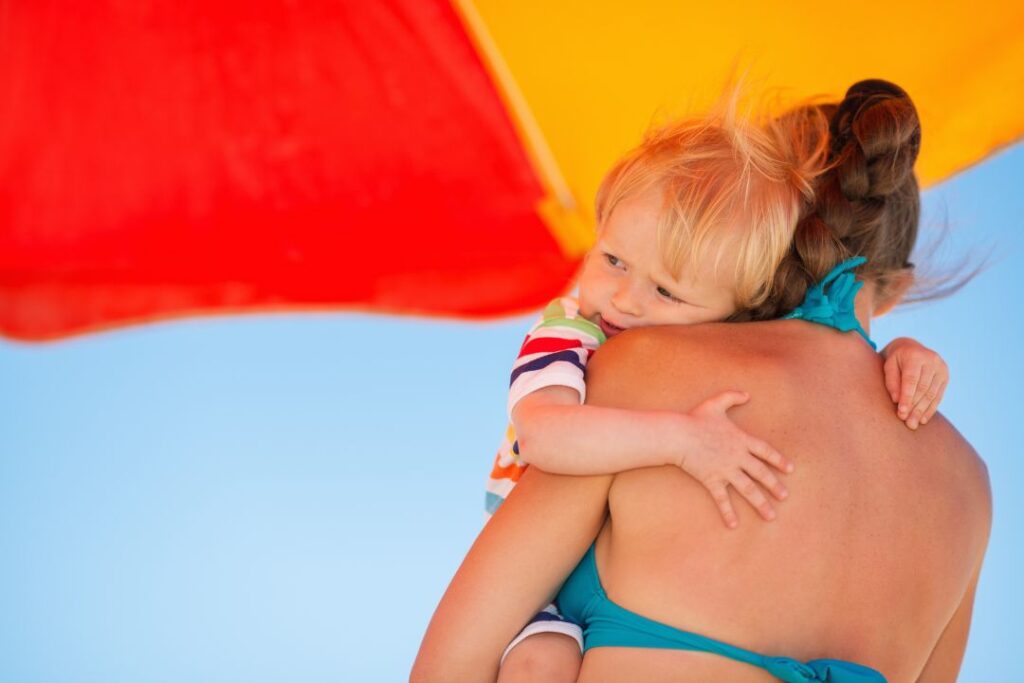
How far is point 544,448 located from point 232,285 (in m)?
2.57

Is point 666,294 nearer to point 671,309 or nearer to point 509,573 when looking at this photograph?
point 671,309

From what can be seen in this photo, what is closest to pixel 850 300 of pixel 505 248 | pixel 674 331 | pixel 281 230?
pixel 674 331

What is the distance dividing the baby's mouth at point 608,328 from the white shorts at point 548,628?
36 centimetres

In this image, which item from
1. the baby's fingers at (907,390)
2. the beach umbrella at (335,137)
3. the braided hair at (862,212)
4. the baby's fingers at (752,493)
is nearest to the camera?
the baby's fingers at (752,493)

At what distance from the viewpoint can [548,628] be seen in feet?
3.96

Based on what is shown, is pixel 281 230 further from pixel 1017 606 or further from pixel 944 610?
pixel 944 610

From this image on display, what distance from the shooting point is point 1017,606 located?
361 cm

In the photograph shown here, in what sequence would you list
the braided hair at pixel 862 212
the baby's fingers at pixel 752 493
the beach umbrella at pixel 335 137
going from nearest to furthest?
the baby's fingers at pixel 752 493
the braided hair at pixel 862 212
the beach umbrella at pixel 335 137

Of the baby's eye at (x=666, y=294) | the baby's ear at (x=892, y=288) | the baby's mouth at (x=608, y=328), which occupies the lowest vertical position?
the baby's ear at (x=892, y=288)

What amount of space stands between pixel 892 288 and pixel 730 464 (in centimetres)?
45

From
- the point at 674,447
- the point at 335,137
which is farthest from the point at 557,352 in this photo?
the point at 335,137

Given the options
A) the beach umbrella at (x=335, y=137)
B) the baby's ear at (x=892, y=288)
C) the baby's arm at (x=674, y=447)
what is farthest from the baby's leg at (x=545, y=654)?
the beach umbrella at (x=335, y=137)

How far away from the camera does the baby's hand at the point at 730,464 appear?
44.5 inches

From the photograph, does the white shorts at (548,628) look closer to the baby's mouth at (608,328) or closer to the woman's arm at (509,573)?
the woman's arm at (509,573)
